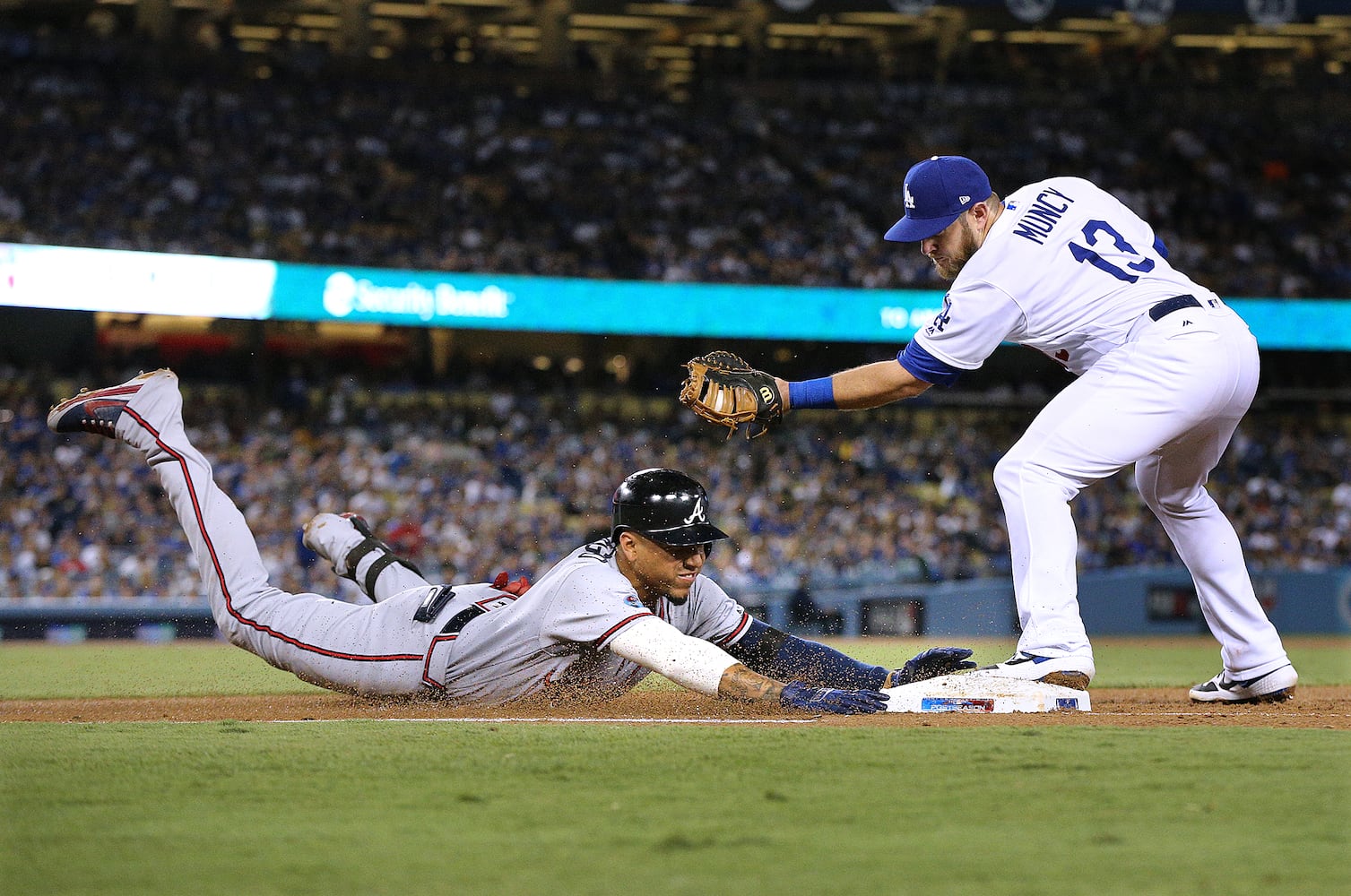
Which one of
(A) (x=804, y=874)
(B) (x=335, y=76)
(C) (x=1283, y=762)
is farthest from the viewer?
(B) (x=335, y=76)

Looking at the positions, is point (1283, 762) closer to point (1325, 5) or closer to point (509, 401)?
point (509, 401)

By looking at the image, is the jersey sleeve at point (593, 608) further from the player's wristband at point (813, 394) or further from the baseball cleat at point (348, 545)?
the baseball cleat at point (348, 545)

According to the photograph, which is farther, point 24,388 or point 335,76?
point 335,76

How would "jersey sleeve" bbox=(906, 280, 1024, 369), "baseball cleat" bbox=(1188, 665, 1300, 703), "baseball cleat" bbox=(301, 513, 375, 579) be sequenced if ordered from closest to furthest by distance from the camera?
"jersey sleeve" bbox=(906, 280, 1024, 369) < "baseball cleat" bbox=(1188, 665, 1300, 703) < "baseball cleat" bbox=(301, 513, 375, 579)

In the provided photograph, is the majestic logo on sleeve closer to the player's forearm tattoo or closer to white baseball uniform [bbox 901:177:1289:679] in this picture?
the player's forearm tattoo

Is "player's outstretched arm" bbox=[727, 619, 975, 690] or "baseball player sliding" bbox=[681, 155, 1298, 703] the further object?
"player's outstretched arm" bbox=[727, 619, 975, 690]

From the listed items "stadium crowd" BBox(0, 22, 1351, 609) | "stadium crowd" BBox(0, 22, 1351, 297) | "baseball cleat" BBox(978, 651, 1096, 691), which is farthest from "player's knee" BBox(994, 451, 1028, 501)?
"stadium crowd" BBox(0, 22, 1351, 297)

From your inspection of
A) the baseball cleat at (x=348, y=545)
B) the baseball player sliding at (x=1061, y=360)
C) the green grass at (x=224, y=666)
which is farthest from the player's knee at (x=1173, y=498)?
the baseball cleat at (x=348, y=545)

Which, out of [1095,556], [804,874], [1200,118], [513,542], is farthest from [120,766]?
[1200,118]
